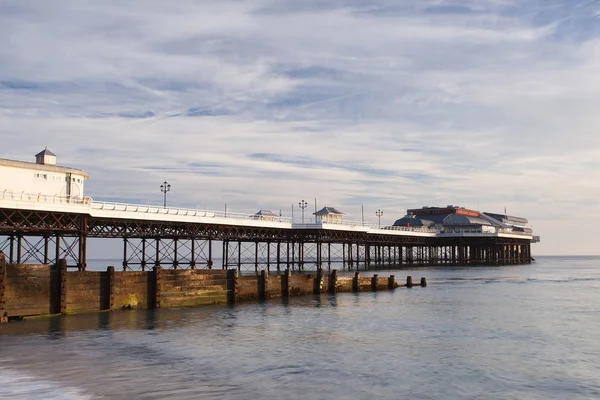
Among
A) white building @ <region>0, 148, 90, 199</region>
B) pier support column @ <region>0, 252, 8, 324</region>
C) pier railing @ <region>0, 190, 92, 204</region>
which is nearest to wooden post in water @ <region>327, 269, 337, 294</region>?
pier railing @ <region>0, 190, 92, 204</region>

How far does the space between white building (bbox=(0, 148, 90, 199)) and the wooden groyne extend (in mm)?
15232

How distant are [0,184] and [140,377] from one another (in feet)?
122

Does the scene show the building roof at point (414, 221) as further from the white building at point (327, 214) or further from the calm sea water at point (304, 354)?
the calm sea water at point (304, 354)

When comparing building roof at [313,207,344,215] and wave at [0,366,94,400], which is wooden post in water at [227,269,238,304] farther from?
building roof at [313,207,344,215]

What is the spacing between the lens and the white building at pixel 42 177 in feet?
186

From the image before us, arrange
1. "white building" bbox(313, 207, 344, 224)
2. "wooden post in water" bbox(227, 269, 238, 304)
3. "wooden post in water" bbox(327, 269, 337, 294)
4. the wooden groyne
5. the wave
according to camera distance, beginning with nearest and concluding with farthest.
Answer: the wave < the wooden groyne < "wooden post in water" bbox(227, 269, 238, 304) < "wooden post in water" bbox(327, 269, 337, 294) < "white building" bbox(313, 207, 344, 224)

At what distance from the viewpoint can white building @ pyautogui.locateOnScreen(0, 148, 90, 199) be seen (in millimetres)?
56719

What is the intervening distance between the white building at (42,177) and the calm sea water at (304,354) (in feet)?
61.5

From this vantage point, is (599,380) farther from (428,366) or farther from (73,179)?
(73,179)

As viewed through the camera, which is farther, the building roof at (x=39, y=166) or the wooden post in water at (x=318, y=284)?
the wooden post in water at (x=318, y=284)

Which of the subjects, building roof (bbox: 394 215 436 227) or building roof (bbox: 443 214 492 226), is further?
building roof (bbox: 394 215 436 227)

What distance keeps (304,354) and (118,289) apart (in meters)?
21.8

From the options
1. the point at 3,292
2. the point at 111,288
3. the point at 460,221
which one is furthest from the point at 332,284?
the point at 460,221

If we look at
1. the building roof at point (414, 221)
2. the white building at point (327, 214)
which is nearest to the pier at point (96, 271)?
the white building at point (327, 214)
